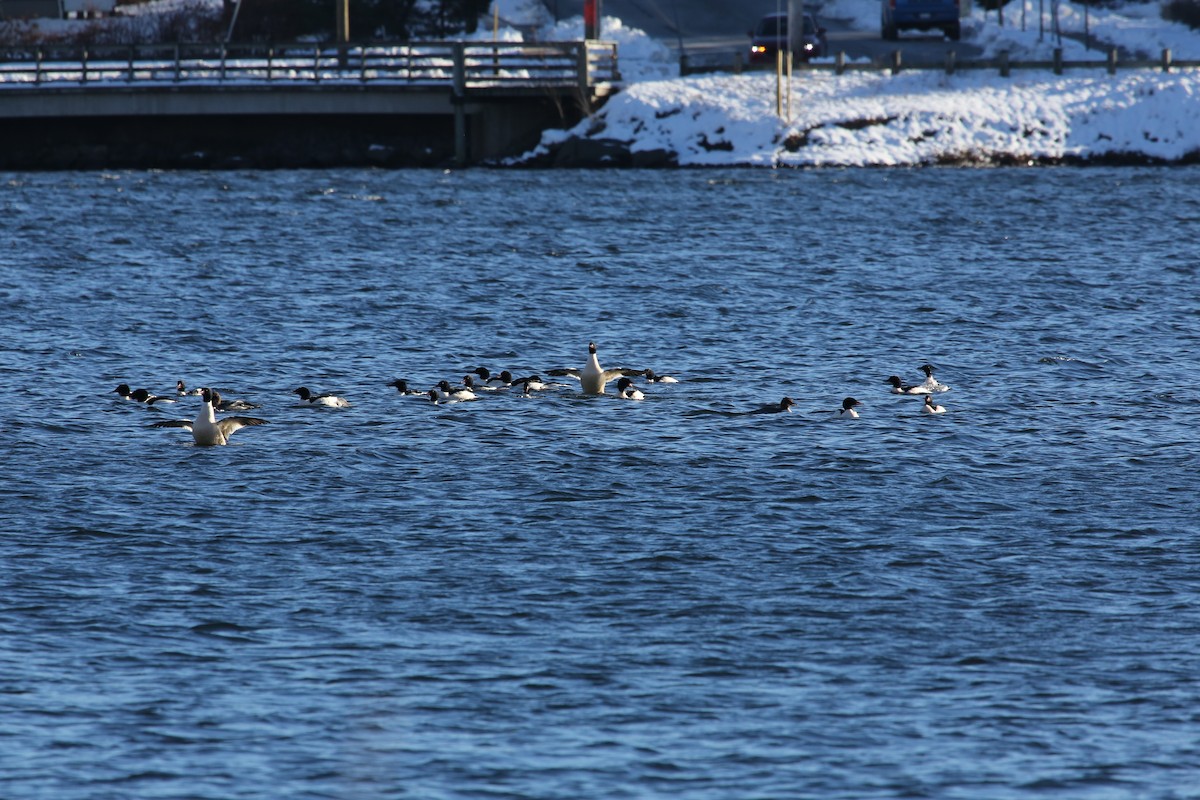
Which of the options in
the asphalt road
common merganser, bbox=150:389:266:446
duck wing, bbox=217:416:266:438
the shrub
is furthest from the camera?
the shrub

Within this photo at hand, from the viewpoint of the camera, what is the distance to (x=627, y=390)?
74.3ft

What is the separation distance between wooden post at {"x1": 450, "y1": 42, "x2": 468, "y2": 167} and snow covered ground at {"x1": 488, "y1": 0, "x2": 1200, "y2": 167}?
4839mm

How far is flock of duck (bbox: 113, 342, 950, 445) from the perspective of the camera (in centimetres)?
2084

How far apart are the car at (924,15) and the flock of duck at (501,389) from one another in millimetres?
47754

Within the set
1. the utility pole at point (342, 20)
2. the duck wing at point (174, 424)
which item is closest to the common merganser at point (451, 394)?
the duck wing at point (174, 424)

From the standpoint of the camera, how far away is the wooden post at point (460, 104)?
56938 millimetres

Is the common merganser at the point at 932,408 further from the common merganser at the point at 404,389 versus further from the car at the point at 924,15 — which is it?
the car at the point at 924,15

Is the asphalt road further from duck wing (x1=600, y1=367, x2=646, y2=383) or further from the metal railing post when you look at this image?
duck wing (x1=600, y1=367, x2=646, y2=383)

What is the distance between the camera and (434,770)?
10.4 meters

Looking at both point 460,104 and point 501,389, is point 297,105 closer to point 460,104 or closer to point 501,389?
point 460,104

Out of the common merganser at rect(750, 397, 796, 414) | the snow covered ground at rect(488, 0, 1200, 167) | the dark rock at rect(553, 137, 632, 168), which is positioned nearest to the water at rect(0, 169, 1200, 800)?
the common merganser at rect(750, 397, 796, 414)

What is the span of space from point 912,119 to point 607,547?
1719 inches

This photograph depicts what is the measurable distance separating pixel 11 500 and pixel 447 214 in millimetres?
31051

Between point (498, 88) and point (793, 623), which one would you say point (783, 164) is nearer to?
point (498, 88)
